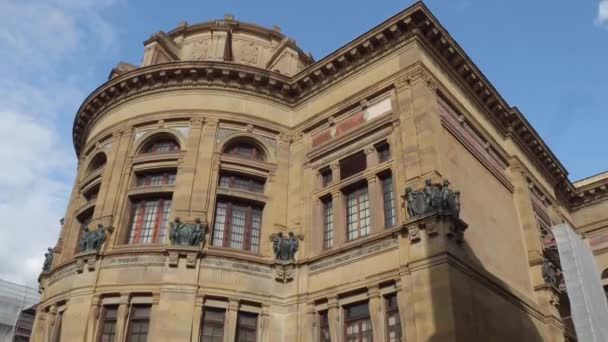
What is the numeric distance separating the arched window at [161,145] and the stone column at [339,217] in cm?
744

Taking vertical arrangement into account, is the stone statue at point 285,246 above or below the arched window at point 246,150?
below

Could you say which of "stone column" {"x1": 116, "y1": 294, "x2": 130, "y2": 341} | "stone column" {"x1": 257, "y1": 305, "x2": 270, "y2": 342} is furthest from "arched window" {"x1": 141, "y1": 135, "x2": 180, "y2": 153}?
"stone column" {"x1": 257, "y1": 305, "x2": 270, "y2": 342}

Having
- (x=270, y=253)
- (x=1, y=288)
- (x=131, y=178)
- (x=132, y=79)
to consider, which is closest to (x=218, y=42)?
(x=132, y=79)

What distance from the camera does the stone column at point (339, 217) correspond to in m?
20.6

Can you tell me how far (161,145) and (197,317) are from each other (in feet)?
27.8

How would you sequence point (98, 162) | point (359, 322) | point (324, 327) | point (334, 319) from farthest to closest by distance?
point (98, 162) → point (324, 327) → point (334, 319) → point (359, 322)

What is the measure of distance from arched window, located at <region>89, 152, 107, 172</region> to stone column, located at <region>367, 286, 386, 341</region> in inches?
558

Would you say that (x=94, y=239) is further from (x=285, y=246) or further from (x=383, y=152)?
(x=383, y=152)

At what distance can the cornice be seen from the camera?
21922mm

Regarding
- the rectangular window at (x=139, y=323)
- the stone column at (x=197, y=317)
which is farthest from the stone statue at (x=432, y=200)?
the rectangular window at (x=139, y=323)

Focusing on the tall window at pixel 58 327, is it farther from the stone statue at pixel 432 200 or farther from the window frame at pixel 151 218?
the stone statue at pixel 432 200

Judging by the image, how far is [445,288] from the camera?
16.1 m

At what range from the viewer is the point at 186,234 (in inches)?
803

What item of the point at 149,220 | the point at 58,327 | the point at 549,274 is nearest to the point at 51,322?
the point at 58,327
